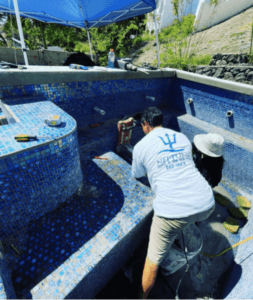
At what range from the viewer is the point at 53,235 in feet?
6.77

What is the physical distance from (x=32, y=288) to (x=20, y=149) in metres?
1.47

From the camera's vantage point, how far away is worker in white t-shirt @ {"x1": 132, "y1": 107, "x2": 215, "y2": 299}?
5.94 ft

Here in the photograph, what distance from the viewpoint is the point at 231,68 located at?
20.9 ft

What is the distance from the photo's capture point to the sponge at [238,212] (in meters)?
3.86

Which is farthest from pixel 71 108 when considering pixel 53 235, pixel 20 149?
pixel 53 235

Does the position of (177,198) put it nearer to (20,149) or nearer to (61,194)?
(61,194)

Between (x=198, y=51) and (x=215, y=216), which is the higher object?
(x=198, y=51)

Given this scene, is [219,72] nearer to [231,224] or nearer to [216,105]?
[216,105]

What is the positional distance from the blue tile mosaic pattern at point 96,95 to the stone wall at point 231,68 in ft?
8.46

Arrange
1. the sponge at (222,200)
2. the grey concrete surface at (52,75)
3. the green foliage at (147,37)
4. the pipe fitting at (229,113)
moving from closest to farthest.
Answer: the grey concrete surface at (52,75) → the sponge at (222,200) → the pipe fitting at (229,113) → the green foliage at (147,37)

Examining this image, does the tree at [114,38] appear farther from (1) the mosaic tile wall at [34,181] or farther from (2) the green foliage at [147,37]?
(1) the mosaic tile wall at [34,181]

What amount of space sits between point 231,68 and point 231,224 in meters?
6.13

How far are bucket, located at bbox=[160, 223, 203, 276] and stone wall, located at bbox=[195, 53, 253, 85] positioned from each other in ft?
20.2

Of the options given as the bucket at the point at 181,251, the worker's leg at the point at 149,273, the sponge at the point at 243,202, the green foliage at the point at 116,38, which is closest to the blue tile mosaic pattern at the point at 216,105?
the sponge at the point at 243,202
